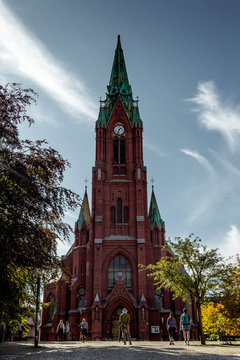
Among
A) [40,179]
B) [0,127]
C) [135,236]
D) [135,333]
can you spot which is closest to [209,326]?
[135,333]

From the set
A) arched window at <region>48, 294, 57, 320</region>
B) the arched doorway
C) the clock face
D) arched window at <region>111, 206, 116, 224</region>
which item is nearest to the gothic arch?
arched window at <region>111, 206, 116, 224</region>

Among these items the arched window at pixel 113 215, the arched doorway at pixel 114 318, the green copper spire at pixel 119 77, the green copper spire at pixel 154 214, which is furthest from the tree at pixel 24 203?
the green copper spire at pixel 119 77

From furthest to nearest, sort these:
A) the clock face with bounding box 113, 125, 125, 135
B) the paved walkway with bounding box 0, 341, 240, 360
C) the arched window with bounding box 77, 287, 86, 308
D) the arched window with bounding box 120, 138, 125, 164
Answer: the clock face with bounding box 113, 125, 125, 135 → the arched window with bounding box 120, 138, 125, 164 → the arched window with bounding box 77, 287, 86, 308 → the paved walkway with bounding box 0, 341, 240, 360

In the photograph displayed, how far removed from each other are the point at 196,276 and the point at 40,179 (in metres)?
13.4

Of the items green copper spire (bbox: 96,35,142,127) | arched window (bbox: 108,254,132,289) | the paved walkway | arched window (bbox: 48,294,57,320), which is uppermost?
green copper spire (bbox: 96,35,142,127)

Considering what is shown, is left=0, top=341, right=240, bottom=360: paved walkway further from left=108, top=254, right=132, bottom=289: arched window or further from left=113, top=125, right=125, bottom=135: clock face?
left=113, top=125, right=125, bottom=135: clock face

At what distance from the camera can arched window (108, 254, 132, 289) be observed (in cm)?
4191

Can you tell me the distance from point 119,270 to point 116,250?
7.64 feet

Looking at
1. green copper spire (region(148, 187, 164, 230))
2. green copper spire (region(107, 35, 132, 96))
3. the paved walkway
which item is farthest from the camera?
green copper spire (region(107, 35, 132, 96))

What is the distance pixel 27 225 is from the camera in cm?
1387

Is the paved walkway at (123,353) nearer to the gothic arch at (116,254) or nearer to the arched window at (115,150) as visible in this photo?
the gothic arch at (116,254)

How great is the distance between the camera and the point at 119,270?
139ft

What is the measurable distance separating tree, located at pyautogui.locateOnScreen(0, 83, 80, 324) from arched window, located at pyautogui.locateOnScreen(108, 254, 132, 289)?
2633cm

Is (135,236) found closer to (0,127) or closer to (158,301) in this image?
(158,301)
